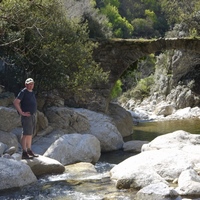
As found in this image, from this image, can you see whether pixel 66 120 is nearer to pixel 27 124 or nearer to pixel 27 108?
pixel 27 124

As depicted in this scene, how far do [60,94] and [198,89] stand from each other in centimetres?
2185

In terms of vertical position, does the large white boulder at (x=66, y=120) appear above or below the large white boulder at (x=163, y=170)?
above

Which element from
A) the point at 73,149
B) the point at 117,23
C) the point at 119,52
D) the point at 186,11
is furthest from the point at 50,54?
the point at 117,23

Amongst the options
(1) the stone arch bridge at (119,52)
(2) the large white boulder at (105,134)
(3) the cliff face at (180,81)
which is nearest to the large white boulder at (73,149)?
(2) the large white boulder at (105,134)

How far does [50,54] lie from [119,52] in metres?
5.78

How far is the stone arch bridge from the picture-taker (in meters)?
19.9

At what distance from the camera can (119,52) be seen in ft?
67.4

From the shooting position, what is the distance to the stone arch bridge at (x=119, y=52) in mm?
19859

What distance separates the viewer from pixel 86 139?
11805mm

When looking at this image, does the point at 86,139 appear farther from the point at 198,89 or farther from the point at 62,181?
the point at 198,89

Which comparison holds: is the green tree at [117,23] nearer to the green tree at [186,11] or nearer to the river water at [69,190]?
the green tree at [186,11]

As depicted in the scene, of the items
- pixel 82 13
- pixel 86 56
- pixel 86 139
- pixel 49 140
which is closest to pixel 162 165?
pixel 86 139

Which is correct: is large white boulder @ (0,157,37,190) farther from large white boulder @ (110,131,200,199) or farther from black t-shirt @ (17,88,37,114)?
large white boulder @ (110,131,200,199)

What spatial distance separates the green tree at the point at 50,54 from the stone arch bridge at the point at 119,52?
115 inches
